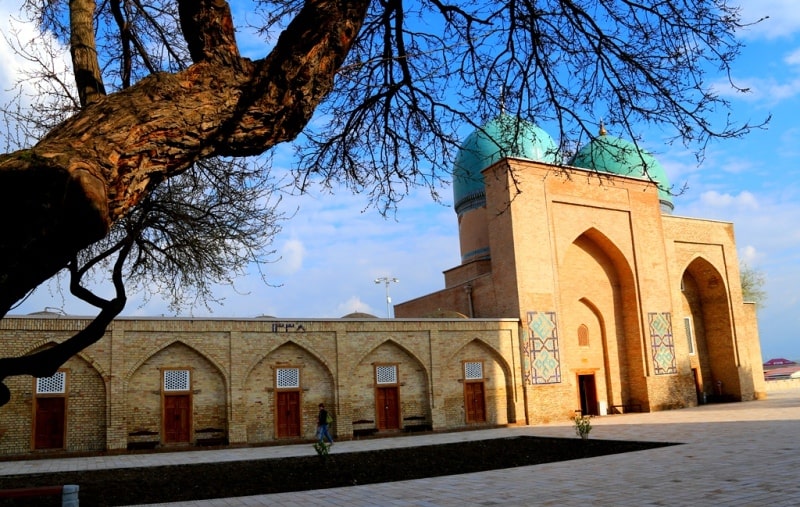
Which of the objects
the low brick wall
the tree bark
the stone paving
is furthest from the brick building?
the tree bark

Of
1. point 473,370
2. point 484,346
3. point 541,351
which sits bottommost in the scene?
point 473,370

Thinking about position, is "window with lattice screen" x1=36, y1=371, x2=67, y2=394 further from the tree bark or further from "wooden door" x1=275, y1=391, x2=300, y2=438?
the tree bark

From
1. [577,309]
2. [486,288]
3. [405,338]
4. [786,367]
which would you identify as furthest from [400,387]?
[786,367]

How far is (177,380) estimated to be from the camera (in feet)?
65.1

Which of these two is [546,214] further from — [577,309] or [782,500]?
[782,500]

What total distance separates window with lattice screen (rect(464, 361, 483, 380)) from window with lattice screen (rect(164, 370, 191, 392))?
9.39m

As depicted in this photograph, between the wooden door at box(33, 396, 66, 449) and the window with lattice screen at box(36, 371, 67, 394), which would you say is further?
the window with lattice screen at box(36, 371, 67, 394)

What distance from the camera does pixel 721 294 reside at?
31625mm

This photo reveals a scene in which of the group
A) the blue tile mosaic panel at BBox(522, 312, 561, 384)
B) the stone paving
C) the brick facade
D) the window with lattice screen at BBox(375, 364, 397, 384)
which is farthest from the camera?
the blue tile mosaic panel at BBox(522, 312, 561, 384)

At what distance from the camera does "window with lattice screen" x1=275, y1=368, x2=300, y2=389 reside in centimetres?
2109

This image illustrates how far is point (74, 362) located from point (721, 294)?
27280mm

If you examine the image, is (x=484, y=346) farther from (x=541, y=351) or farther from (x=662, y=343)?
(x=662, y=343)

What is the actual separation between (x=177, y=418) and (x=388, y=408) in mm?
6676

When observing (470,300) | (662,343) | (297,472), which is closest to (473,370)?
(470,300)
